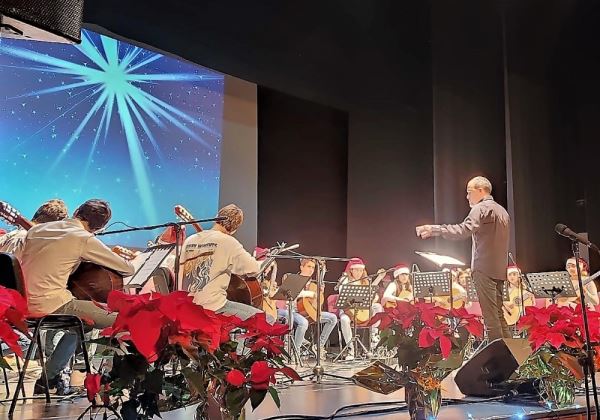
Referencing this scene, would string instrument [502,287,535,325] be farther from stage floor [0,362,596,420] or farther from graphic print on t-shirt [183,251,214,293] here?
graphic print on t-shirt [183,251,214,293]

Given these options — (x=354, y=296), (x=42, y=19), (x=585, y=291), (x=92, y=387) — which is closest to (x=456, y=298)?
(x=585, y=291)

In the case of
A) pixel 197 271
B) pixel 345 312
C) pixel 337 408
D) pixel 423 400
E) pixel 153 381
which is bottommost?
pixel 337 408

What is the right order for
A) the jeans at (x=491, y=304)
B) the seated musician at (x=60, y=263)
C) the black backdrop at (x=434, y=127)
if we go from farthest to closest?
the black backdrop at (x=434, y=127) < the jeans at (x=491, y=304) < the seated musician at (x=60, y=263)

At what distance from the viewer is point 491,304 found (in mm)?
4344

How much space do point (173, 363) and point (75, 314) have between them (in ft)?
6.33

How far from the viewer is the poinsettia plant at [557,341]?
2041 millimetres

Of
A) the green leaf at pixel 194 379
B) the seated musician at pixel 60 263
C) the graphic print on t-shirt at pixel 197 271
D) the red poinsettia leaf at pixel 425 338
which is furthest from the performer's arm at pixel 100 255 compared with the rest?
the green leaf at pixel 194 379

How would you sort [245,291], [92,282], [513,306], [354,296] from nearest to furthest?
[92,282]
[245,291]
[354,296]
[513,306]

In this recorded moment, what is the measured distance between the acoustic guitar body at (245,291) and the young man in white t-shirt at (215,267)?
0.50m

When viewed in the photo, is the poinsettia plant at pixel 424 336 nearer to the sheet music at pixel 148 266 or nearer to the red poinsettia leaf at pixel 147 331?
the red poinsettia leaf at pixel 147 331

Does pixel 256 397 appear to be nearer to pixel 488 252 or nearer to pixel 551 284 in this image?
pixel 488 252

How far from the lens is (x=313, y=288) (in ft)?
21.2

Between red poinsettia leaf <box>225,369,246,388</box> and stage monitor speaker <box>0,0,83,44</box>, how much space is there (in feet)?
4.12

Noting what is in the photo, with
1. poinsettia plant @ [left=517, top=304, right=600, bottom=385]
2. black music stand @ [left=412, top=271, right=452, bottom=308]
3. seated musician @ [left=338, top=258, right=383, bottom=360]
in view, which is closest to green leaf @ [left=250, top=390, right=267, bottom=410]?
poinsettia plant @ [left=517, top=304, right=600, bottom=385]
